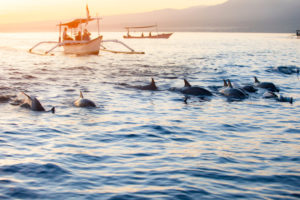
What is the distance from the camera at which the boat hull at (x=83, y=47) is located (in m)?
48.4

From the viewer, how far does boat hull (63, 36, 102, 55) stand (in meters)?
48.4

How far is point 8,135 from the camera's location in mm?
11133

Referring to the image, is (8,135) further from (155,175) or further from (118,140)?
(155,175)

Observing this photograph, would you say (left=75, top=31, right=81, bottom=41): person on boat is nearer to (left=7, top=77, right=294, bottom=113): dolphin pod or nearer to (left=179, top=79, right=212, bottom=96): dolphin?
(left=7, top=77, right=294, bottom=113): dolphin pod

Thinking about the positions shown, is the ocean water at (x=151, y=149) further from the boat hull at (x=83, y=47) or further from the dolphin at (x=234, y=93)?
the boat hull at (x=83, y=47)

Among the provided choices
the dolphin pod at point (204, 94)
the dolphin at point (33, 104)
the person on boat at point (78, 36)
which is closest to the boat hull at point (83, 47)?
the person on boat at point (78, 36)

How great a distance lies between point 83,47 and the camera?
48.5 m

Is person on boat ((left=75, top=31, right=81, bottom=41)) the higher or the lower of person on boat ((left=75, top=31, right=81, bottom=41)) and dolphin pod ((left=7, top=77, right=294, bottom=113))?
the higher

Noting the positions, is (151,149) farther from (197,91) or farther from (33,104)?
(197,91)

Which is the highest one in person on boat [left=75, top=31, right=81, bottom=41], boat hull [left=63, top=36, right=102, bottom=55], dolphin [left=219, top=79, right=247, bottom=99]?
person on boat [left=75, top=31, right=81, bottom=41]

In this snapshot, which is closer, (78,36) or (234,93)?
(234,93)

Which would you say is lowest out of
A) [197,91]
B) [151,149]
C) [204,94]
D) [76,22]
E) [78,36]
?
[151,149]

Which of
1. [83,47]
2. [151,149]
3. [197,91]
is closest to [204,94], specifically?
[197,91]

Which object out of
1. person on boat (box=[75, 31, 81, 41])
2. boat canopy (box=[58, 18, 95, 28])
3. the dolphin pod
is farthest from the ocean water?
boat canopy (box=[58, 18, 95, 28])
